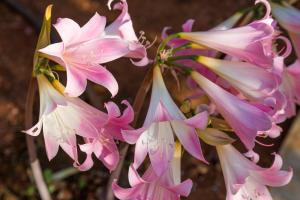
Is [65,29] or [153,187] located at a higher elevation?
[65,29]

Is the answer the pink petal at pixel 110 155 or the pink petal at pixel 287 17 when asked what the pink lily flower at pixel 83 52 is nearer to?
the pink petal at pixel 110 155

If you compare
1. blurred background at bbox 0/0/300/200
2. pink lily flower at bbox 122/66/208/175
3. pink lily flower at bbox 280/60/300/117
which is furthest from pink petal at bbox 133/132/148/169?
blurred background at bbox 0/0/300/200

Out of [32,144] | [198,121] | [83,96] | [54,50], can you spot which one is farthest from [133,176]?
[83,96]

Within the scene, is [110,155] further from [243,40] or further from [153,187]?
[243,40]

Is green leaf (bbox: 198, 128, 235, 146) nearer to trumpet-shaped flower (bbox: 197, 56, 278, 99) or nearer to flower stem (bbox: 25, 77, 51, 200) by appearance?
trumpet-shaped flower (bbox: 197, 56, 278, 99)

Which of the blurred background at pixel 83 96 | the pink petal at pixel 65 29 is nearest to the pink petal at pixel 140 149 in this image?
the pink petal at pixel 65 29
